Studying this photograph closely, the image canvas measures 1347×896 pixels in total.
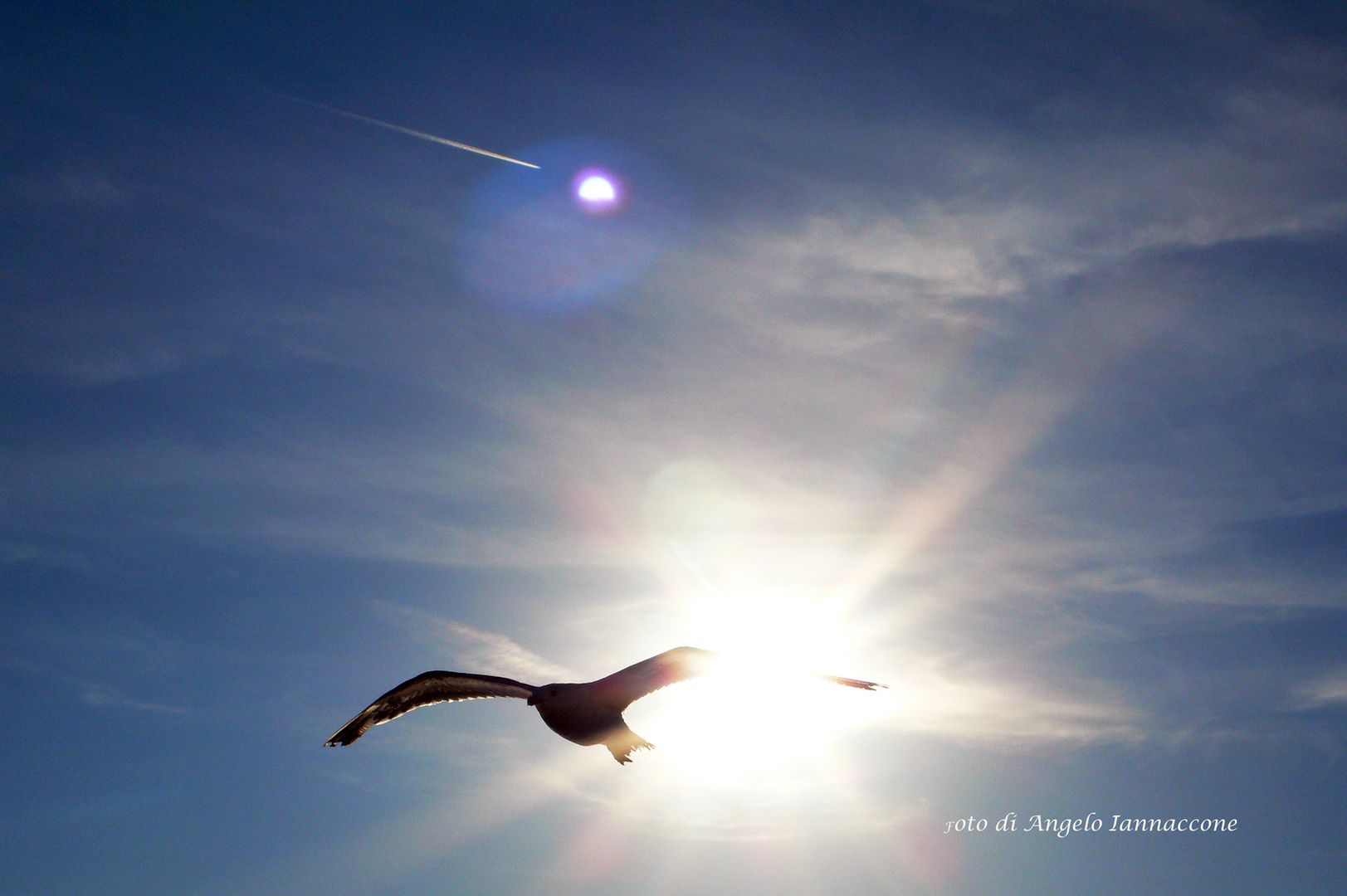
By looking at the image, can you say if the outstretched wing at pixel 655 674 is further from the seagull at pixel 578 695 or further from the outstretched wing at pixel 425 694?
the outstretched wing at pixel 425 694

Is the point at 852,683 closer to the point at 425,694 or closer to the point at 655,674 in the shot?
the point at 655,674

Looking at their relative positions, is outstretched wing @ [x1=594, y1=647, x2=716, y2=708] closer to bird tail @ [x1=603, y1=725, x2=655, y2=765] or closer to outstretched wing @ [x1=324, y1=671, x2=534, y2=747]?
bird tail @ [x1=603, y1=725, x2=655, y2=765]

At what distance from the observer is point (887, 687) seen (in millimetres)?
16391

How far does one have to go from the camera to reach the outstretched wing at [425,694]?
22.0 meters

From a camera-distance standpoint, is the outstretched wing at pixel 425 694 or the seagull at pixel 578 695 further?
the outstretched wing at pixel 425 694

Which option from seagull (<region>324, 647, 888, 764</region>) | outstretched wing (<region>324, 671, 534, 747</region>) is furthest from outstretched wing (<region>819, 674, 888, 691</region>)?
outstretched wing (<region>324, 671, 534, 747</region>)

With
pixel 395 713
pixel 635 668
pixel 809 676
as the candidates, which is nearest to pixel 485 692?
pixel 395 713

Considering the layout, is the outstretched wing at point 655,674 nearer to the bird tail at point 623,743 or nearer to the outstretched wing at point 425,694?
the bird tail at point 623,743

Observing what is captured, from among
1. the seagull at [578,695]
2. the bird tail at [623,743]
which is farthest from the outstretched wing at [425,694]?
the bird tail at [623,743]

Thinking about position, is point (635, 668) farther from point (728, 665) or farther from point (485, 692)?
point (485, 692)

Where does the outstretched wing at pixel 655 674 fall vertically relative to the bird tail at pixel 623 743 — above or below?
above

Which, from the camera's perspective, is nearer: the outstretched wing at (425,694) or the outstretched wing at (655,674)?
the outstretched wing at (655,674)

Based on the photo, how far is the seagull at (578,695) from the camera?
61.5 feet

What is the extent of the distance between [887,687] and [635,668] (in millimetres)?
5538
